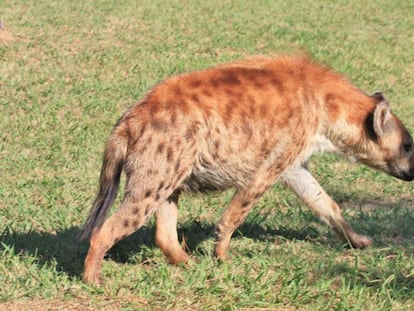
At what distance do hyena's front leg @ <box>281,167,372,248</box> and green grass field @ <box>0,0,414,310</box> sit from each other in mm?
121

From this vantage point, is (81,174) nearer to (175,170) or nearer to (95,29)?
(175,170)

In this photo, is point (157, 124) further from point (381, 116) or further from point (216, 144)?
point (381, 116)

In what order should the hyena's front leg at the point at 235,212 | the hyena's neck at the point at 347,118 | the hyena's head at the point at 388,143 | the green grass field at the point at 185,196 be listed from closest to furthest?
the green grass field at the point at 185,196 → the hyena's front leg at the point at 235,212 → the hyena's neck at the point at 347,118 → the hyena's head at the point at 388,143

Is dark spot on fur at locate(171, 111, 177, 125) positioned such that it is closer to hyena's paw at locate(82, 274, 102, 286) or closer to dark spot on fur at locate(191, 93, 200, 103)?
dark spot on fur at locate(191, 93, 200, 103)

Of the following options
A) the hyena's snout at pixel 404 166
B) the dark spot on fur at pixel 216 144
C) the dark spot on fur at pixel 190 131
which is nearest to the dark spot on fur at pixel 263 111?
the dark spot on fur at pixel 216 144

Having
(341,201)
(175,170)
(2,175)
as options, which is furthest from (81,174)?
(175,170)

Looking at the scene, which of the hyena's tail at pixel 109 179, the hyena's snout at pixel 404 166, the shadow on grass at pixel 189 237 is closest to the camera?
the hyena's tail at pixel 109 179

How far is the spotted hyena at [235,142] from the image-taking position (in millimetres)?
4270

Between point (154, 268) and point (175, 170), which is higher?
point (175, 170)

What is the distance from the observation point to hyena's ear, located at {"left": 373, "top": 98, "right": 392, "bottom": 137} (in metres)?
5.11

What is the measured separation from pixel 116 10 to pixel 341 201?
743 centimetres

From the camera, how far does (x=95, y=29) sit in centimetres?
1185

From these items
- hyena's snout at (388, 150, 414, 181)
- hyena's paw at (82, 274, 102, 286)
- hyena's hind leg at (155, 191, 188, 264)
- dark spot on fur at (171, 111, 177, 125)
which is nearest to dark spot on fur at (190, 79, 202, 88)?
dark spot on fur at (171, 111, 177, 125)

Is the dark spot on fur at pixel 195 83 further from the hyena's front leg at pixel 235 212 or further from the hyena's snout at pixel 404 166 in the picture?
the hyena's snout at pixel 404 166
